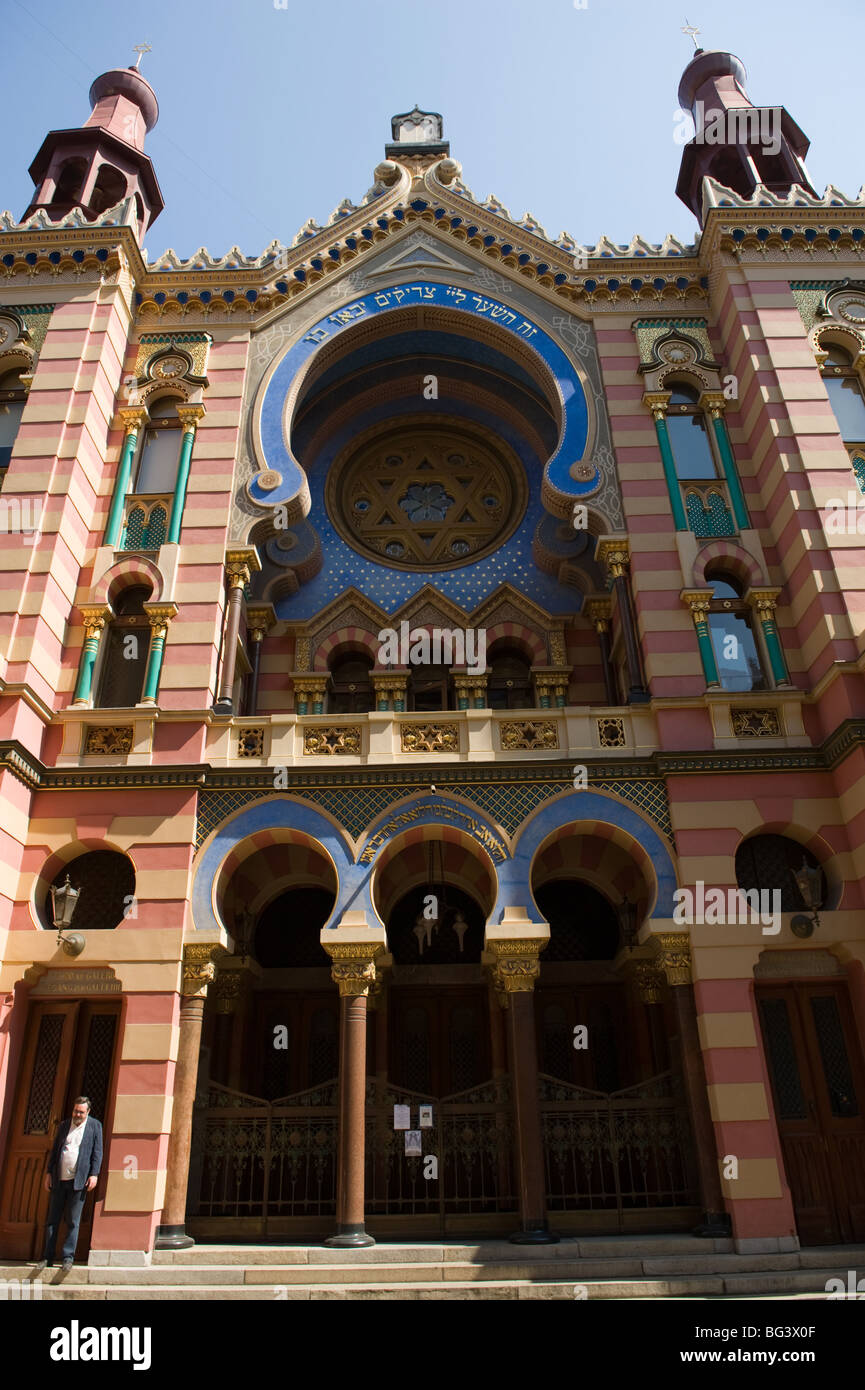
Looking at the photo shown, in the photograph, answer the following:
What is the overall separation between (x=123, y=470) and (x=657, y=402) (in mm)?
9884

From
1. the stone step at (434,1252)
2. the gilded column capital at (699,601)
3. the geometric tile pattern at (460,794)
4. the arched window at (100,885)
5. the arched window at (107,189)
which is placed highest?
the arched window at (107,189)

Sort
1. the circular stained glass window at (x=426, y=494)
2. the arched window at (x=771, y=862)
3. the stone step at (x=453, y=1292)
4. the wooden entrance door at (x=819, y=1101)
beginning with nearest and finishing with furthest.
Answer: the stone step at (x=453, y=1292), the wooden entrance door at (x=819, y=1101), the arched window at (x=771, y=862), the circular stained glass window at (x=426, y=494)

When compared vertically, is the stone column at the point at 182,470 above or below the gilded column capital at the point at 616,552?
above

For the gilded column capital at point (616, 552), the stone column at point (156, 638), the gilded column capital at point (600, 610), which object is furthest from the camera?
the gilded column capital at point (600, 610)

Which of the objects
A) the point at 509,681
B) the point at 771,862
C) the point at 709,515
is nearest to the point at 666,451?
the point at 709,515

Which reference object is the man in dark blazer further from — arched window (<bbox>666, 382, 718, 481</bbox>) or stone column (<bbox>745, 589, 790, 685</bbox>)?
arched window (<bbox>666, 382, 718, 481</bbox>)

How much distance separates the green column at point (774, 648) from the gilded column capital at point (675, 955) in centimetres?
454

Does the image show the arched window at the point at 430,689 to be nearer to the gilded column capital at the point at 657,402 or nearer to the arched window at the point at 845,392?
the gilded column capital at the point at 657,402

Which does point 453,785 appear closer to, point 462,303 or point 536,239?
point 462,303

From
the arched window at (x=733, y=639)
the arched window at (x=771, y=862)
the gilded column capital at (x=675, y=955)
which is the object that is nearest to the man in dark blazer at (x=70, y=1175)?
the gilded column capital at (x=675, y=955)

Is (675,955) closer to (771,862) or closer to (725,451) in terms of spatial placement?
(771,862)

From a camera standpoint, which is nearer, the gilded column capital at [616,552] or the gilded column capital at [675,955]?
the gilded column capital at [675,955]

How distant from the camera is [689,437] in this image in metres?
17.8

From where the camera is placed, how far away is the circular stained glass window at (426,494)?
792 inches
